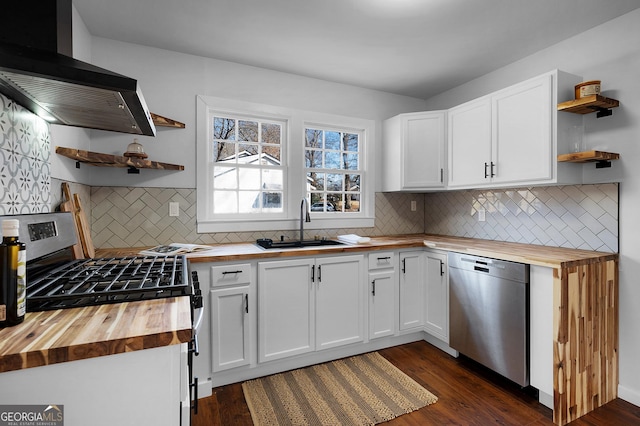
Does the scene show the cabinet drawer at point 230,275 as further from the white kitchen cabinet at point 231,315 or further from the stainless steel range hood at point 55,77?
the stainless steel range hood at point 55,77

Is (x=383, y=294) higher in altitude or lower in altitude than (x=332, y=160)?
lower

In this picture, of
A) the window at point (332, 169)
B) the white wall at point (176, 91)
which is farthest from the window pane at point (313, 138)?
the white wall at point (176, 91)

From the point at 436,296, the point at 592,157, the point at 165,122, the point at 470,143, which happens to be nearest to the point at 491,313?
the point at 436,296

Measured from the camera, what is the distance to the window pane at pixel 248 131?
2.96 meters

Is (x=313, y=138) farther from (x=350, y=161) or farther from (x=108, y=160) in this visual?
(x=108, y=160)

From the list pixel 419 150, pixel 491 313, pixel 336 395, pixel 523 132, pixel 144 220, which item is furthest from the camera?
pixel 419 150

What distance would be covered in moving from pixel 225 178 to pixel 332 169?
1.11 m

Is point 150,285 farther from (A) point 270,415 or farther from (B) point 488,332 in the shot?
(B) point 488,332

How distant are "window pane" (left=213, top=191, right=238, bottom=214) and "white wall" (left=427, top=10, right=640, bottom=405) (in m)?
2.80

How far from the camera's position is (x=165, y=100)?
2.60 meters

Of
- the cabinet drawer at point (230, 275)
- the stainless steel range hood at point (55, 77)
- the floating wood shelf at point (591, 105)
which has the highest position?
the floating wood shelf at point (591, 105)

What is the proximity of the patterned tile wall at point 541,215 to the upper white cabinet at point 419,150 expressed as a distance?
468mm

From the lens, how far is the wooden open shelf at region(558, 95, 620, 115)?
6.70 ft

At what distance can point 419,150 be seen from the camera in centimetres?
320
